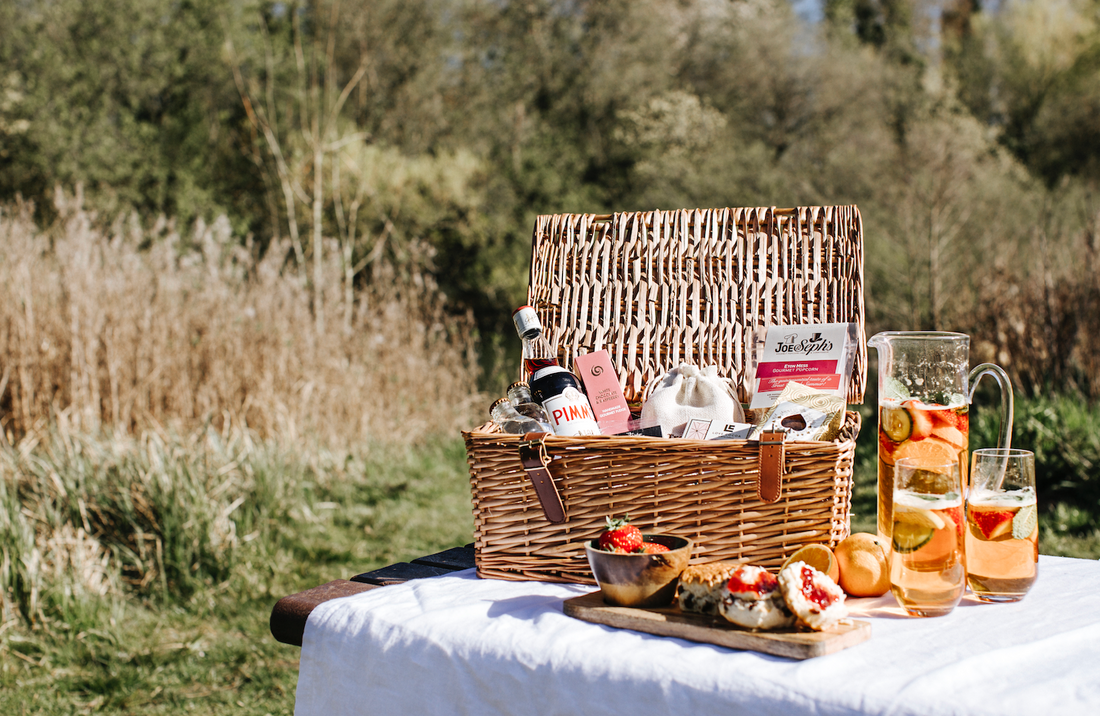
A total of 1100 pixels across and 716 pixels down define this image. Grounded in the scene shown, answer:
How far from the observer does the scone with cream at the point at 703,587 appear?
3.41ft

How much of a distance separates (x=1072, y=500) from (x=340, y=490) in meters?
3.55

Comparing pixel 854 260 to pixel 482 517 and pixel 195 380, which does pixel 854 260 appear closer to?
pixel 482 517

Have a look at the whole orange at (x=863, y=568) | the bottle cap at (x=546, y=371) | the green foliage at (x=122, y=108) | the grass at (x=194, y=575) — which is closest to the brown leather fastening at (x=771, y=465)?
the whole orange at (x=863, y=568)

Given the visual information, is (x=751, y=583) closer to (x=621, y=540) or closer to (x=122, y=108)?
(x=621, y=540)

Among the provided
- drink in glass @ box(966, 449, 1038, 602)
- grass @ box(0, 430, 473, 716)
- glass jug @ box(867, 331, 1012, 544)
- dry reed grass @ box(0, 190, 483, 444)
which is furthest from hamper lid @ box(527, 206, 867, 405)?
dry reed grass @ box(0, 190, 483, 444)

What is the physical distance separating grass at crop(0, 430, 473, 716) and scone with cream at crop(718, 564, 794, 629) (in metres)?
1.98

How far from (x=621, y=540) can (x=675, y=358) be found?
30.6 inches

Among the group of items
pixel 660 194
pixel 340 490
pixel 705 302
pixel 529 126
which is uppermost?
pixel 529 126

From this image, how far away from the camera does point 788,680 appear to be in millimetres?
878

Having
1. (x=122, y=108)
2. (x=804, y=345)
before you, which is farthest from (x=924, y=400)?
(x=122, y=108)

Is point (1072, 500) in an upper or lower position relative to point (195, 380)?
lower

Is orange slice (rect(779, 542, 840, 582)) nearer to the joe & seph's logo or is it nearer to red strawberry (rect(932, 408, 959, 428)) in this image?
red strawberry (rect(932, 408, 959, 428))

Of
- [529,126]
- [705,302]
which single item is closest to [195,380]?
[705,302]

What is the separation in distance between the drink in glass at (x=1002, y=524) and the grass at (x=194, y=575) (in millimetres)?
2110
